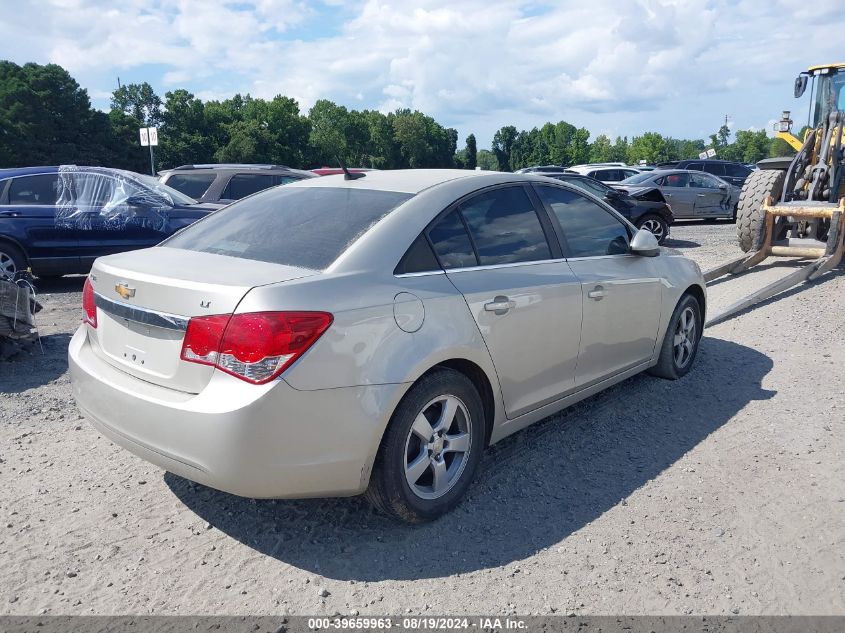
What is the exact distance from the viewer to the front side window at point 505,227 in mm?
3789

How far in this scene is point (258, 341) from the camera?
279cm

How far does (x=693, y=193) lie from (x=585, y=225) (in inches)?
625

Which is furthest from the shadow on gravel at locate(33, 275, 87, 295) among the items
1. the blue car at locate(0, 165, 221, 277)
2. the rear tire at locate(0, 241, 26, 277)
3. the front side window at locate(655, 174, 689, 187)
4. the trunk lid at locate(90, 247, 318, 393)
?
the front side window at locate(655, 174, 689, 187)

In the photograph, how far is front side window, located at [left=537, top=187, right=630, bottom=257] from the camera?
439cm

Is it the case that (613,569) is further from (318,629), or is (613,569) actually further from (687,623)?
(318,629)

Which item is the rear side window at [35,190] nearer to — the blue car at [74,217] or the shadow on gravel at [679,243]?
the blue car at [74,217]

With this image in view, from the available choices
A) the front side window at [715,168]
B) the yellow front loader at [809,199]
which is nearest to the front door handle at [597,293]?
the yellow front loader at [809,199]

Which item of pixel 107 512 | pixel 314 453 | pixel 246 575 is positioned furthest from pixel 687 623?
pixel 107 512

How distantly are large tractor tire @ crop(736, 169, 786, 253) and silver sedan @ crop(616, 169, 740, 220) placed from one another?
25.7 ft

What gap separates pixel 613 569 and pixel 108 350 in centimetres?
255

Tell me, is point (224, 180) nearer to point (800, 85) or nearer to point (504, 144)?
point (800, 85)

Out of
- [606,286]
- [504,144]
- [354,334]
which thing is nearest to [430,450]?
[354,334]

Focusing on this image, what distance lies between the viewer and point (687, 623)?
8.94 ft

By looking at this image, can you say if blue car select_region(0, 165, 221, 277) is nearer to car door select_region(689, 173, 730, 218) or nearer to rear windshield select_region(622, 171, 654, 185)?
rear windshield select_region(622, 171, 654, 185)
